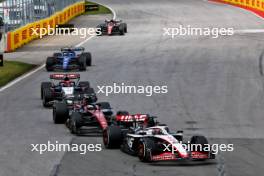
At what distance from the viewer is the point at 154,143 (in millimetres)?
19750

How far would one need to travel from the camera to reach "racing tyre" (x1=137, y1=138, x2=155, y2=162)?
19.4 meters

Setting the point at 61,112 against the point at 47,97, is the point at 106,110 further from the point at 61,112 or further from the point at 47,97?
the point at 47,97

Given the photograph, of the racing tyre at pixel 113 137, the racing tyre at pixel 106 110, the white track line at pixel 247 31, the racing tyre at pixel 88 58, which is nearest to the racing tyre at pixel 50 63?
the racing tyre at pixel 88 58

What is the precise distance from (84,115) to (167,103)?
592 centimetres

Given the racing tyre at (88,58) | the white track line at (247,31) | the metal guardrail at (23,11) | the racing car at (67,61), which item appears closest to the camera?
the racing car at (67,61)

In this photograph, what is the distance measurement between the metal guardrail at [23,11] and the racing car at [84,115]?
26.9m

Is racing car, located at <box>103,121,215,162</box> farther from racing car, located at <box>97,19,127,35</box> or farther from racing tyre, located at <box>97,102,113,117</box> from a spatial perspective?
racing car, located at <box>97,19,127,35</box>

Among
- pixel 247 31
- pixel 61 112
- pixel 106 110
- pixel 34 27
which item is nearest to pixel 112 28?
pixel 34 27

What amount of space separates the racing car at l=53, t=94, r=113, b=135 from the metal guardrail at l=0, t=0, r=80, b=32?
26.9m

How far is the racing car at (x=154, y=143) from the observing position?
766 inches

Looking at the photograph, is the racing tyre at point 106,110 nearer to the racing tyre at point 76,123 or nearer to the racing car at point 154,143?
the racing tyre at point 76,123

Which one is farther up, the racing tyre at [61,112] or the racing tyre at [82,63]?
the racing tyre at [61,112]

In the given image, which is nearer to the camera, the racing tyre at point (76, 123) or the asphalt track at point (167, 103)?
the asphalt track at point (167, 103)

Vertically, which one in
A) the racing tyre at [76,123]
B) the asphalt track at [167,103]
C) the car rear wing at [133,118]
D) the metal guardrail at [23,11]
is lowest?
the asphalt track at [167,103]
